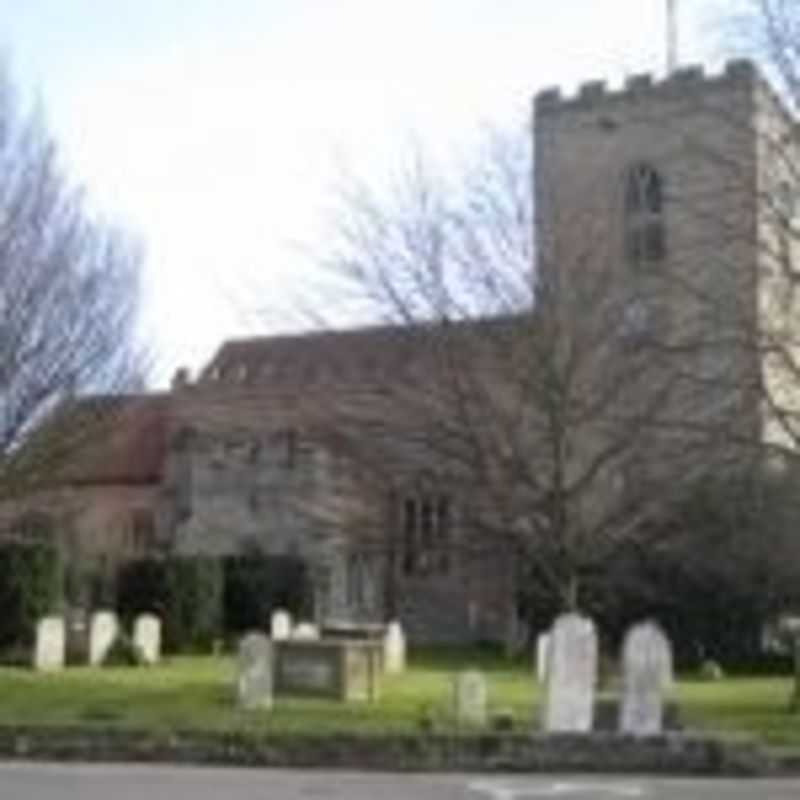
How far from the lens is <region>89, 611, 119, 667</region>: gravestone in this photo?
40781mm

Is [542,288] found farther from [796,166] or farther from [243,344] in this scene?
[243,344]

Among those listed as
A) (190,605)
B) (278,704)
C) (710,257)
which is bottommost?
(278,704)

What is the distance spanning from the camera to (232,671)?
38.0m

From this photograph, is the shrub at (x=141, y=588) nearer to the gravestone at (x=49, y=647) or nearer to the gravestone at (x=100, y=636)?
the gravestone at (x=100, y=636)

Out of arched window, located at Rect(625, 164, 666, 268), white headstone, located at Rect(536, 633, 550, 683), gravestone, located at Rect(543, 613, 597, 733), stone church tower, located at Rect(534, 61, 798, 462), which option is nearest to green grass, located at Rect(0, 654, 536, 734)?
white headstone, located at Rect(536, 633, 550, 683)

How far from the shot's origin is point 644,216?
60.9 meters

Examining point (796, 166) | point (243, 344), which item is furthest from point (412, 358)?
point (243, 344)

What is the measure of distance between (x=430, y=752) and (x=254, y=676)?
5882 mm

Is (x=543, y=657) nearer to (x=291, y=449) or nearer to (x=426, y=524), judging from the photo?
(x=426, y=524)

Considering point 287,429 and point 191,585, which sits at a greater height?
point 287,429

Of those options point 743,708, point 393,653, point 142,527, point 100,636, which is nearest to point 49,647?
point 100,636

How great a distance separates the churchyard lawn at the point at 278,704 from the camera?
24.9 metres

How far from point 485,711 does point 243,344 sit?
58.1 m

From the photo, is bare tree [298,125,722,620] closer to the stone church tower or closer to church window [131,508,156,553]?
the stone church tower
